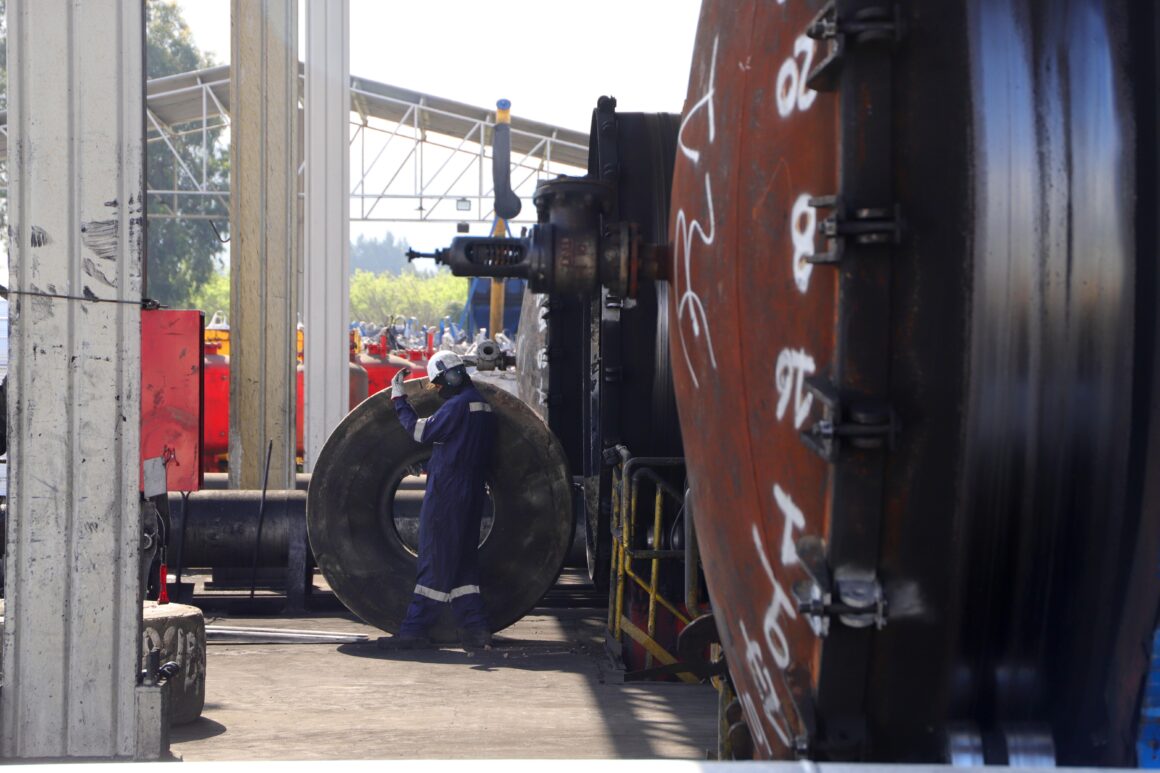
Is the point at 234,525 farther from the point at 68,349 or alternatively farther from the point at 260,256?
the point at 68,349

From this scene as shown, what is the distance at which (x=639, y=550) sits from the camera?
6.42 m

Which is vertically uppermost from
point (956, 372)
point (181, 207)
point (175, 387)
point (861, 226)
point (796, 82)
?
point (181, 207)

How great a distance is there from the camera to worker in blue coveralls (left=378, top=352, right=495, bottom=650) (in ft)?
26.6

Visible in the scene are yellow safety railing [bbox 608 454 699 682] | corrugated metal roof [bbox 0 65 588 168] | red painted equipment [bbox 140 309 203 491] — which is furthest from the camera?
corrugated metal roof [bbox 0 65 588 168]

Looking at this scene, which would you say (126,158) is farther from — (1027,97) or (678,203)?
(1027,97)

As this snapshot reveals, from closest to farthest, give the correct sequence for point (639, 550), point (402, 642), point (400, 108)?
point (639, 550)
point (402, 642)
point (400, 108)

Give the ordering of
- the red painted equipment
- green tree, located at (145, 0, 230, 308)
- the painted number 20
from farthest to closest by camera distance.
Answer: green tree, located at (145, 0, 230, 308), the red painted equipment, the painted number 20

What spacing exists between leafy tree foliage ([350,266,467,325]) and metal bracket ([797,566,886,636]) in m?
96.5

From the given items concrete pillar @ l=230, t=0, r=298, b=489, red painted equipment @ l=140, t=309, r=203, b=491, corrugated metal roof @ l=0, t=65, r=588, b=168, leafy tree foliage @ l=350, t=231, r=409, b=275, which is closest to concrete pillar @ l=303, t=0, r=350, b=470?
concrete pillar @ l=230, t=0, r=298, b=489

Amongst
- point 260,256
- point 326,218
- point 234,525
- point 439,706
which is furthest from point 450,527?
point 326,218

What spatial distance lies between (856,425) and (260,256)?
10.6 m

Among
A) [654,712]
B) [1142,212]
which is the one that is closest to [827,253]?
[1142,212]

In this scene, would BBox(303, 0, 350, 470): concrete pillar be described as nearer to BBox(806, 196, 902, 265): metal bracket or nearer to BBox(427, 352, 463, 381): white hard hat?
BBox(427, 352, 463, 381): white hard hat

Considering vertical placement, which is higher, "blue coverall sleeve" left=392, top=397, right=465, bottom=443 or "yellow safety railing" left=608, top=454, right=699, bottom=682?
"blue coverall sleeve" left=392, top=397, right=465, bottom=443
